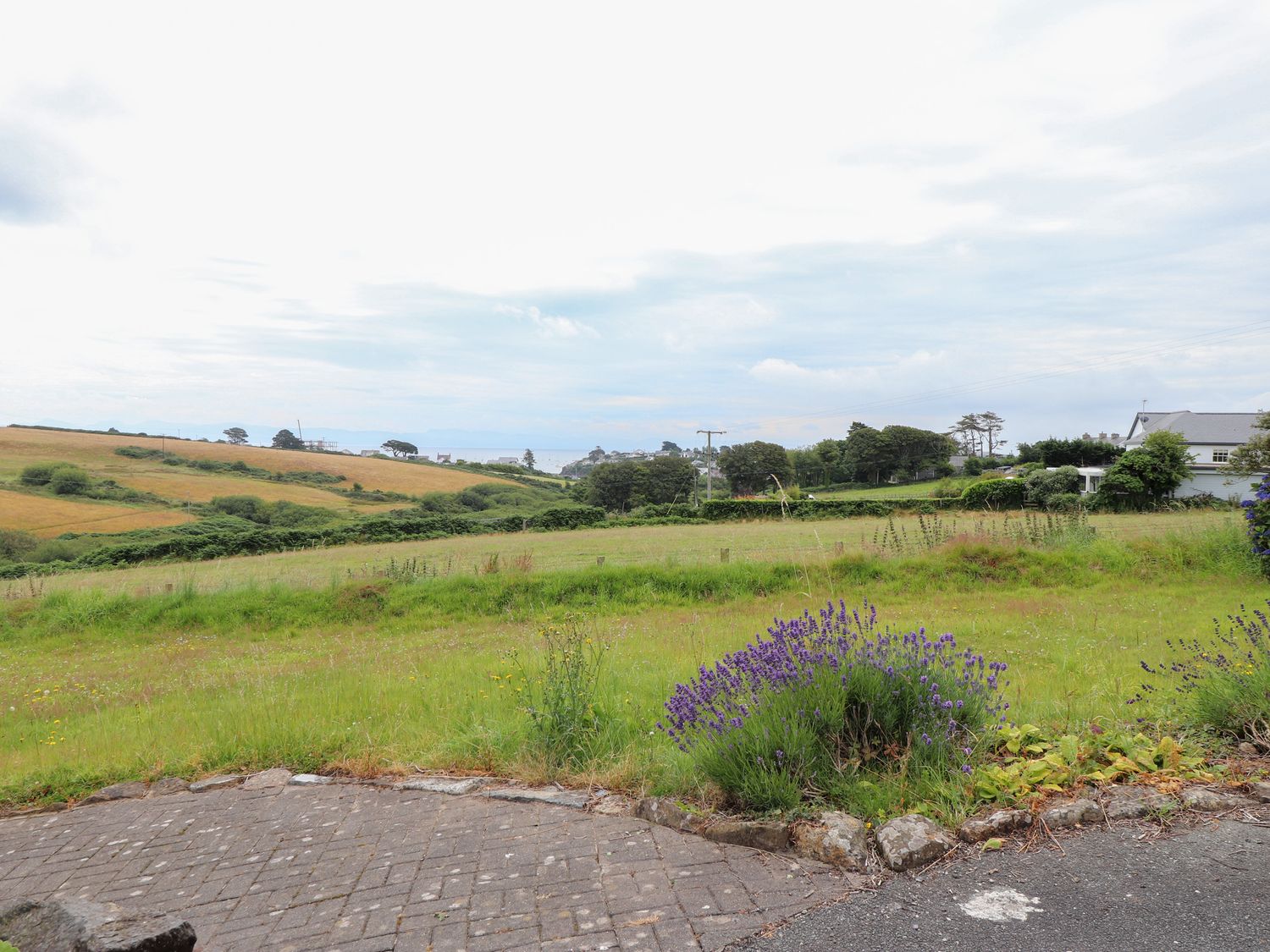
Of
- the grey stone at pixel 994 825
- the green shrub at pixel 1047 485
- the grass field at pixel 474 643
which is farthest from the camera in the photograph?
the green shrub at pixel 1047 485

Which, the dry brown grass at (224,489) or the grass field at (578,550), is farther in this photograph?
the dry brown grass at (224,489)

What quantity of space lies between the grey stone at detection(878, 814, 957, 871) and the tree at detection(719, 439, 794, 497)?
86.3 m

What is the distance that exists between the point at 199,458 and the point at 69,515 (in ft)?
107

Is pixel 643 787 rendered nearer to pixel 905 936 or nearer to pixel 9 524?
pixel 905 936

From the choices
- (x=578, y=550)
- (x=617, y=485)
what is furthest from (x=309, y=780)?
(x=617, y=485)

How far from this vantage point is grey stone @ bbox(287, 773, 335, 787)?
16.3ft

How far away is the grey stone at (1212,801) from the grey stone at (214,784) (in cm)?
548

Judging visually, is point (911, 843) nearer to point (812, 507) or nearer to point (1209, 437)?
point (812, 507)

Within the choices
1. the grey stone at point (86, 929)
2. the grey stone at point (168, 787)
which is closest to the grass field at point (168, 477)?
the grey stone at point (168, 787)

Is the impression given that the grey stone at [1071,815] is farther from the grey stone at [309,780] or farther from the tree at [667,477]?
the tree at [667,477]

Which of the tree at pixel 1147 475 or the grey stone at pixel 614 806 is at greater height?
the tree at pixel 1147 475

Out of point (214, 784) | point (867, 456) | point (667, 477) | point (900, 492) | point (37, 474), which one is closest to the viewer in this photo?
point (214, 784)

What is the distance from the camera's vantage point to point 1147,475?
1626 inches

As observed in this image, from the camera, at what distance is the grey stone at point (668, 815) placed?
374 cm
